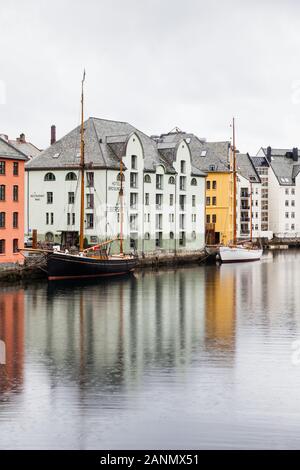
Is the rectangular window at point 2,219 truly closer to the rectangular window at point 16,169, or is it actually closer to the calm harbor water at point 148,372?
the rectangular window at point 16,169

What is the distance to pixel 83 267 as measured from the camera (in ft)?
240

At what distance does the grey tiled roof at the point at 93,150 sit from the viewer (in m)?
90.2

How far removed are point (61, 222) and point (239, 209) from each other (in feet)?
206

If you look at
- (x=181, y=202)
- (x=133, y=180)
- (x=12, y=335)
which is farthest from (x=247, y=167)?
(x=12, y=335)

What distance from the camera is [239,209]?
147m

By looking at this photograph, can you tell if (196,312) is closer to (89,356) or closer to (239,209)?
(89,356)

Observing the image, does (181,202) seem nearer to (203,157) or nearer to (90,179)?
(90,179)

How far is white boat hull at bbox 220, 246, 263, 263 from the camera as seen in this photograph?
103863 mm

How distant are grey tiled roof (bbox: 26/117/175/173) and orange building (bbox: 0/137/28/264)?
15.7m

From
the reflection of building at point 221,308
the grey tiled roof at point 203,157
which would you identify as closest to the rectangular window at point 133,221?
the reflection of building at point 221,308

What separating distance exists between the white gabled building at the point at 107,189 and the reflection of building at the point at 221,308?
14364mm

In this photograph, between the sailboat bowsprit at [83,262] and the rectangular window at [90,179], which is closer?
the sailboat bowsprit at [83,262]
